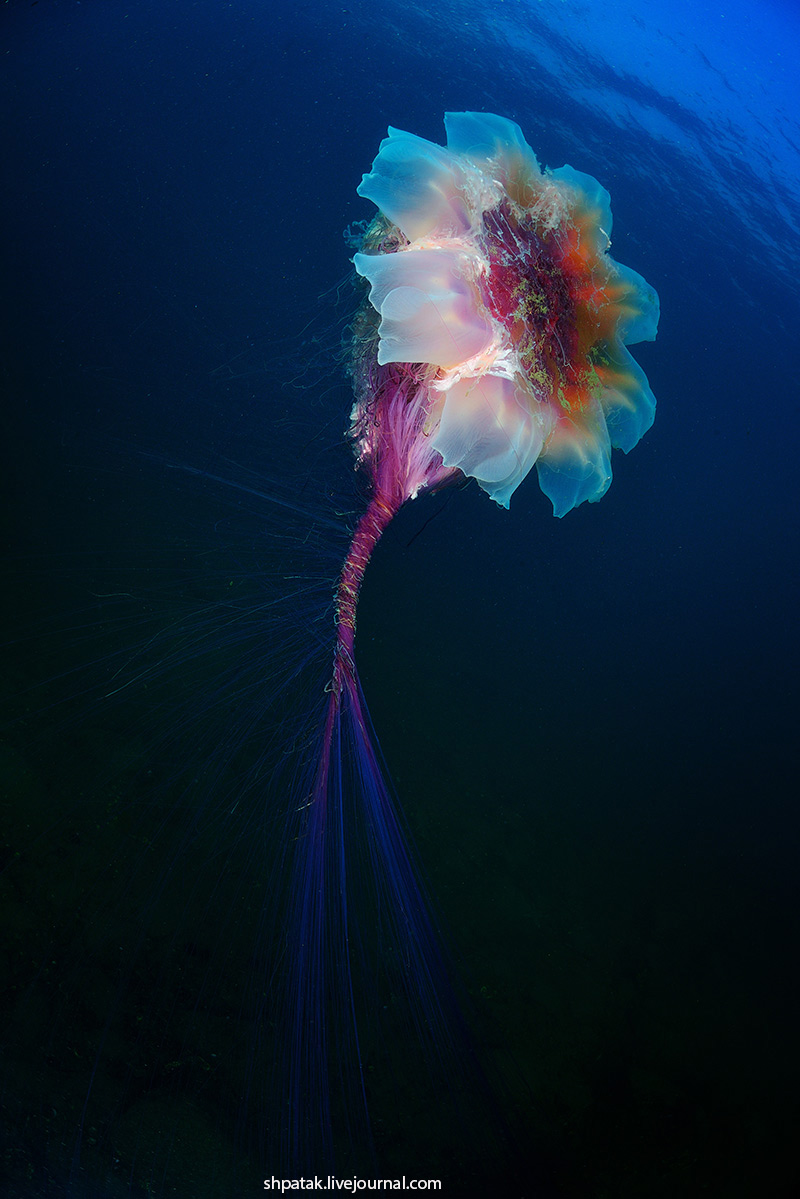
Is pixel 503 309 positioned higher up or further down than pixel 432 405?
higher up

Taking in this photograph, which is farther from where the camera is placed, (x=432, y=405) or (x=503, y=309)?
(x=432, y=405)

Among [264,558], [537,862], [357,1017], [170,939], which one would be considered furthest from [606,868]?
[264,558]

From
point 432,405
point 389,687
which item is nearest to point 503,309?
point 432,405

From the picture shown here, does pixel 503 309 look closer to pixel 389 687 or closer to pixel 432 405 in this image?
pixel 432 405

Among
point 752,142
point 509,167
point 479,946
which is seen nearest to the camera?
point 509,167

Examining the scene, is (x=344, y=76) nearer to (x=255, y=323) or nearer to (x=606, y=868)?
(x=255, y=323)

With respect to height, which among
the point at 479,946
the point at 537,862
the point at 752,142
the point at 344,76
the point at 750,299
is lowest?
the point at 479,946

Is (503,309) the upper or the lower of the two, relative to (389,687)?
upper

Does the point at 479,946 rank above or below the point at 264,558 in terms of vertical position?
below
